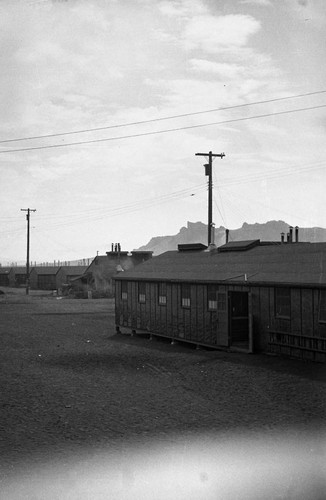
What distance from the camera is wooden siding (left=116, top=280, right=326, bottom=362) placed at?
1750 cm

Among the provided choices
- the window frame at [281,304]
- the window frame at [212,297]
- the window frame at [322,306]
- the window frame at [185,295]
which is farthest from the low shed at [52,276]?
the window frame at [322,306]

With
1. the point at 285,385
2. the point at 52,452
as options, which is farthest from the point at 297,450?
the point at 285,385

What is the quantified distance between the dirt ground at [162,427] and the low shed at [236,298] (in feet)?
3.49

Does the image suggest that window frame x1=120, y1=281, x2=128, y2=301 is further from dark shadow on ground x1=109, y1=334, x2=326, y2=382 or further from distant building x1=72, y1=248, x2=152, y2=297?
distant building x1=72, y1=248, x2=152, y2=297

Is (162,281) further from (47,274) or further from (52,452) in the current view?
(47,274)

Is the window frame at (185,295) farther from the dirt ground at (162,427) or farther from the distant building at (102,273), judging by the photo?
the distant building at (102,273)

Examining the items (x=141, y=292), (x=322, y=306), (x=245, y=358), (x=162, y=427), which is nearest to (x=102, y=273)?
(x=141, y=292)

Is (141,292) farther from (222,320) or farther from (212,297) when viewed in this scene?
(222,320)

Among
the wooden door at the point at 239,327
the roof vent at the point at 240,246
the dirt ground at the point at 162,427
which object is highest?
the roof vent at the point at 240,246

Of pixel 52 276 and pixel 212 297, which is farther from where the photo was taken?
pixel 52 276

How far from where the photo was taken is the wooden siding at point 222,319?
57.4 feet

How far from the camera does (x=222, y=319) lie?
2119 centimetres

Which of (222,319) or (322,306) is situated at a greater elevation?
(322,306)

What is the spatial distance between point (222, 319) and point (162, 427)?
35.7ft
